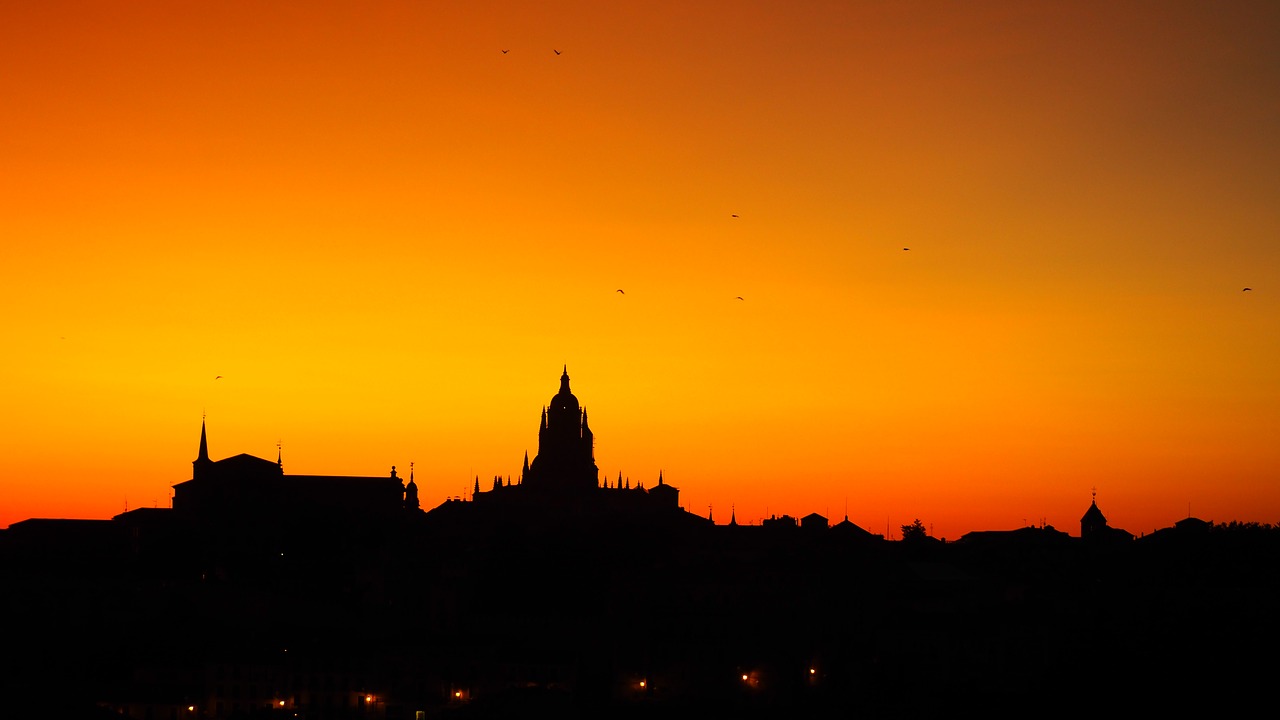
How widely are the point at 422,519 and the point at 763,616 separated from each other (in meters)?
40.2

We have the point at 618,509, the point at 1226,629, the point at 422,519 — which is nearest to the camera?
the point at 1226,629

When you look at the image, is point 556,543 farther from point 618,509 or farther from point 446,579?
point 618,509

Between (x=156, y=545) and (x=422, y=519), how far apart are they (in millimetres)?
23251

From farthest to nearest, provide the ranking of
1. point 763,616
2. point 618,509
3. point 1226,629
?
point 618,509, point 763,616, point 1226,629

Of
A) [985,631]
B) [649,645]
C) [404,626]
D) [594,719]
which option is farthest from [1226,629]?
[404,626]

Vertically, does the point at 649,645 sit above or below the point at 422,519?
below

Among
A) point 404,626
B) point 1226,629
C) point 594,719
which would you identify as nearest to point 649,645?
point 594,719

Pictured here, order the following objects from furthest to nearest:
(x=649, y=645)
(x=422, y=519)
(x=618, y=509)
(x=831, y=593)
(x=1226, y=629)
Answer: (x=618, y=509)
(x=422, y=519)
(x=831, y=593)
(x=1226, y=629)
(x=649, y=645)

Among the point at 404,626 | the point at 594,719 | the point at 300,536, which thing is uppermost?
the point at 300,536

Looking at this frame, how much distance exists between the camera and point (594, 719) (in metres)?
97.4

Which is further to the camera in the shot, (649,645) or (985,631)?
(985,631)

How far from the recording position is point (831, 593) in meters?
138

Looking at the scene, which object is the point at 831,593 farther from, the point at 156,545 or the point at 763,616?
the point at 156,545

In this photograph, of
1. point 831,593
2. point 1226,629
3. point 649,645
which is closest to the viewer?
point 649,645
